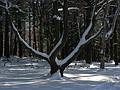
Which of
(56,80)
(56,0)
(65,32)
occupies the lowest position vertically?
(56,80)

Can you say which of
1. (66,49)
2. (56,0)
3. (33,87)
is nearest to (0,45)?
(66,49)

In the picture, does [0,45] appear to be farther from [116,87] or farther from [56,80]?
[116,87]

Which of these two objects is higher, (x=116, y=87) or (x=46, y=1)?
(x=46, y=1)

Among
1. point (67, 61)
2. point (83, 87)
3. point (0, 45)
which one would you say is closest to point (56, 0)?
point (67, 61)

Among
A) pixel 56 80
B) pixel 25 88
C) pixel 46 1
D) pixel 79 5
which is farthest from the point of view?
pixel 79 5

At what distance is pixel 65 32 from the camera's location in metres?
22.8

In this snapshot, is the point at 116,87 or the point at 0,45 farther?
the point at 0,45

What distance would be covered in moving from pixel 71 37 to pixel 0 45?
10.4 metres

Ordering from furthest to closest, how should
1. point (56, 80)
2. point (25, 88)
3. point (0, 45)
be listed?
point (0, 45), point (56, 80), point (25, 88)

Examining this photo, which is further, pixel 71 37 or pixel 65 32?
pixel 71 37

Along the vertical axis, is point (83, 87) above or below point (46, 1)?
below

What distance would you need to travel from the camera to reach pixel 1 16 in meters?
50.0

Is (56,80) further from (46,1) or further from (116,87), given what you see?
(46,1)

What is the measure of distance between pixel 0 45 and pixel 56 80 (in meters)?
34.3
